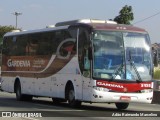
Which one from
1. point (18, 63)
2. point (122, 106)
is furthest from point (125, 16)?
point (122, 106)

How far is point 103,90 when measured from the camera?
65.5ft

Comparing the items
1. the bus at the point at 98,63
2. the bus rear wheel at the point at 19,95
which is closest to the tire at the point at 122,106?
the bus at the point at 98,63

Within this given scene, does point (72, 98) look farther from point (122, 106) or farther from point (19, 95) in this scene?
point (19, 95)

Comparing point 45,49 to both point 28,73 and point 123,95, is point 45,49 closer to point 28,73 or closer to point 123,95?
point 28,73

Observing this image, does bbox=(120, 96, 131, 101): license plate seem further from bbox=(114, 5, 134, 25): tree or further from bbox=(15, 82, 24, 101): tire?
bbox=(114, 5, 134, 25): tree

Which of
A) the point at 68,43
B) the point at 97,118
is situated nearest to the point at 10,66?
the point at 68,43

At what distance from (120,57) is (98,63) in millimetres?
921

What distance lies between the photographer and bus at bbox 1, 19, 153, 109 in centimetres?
2008

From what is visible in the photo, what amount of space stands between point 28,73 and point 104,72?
24.3ft

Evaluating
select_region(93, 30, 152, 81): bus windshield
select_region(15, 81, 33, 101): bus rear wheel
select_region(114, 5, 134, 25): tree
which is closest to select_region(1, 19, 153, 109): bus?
select_region(93, 30, 152, 81): bus windshield

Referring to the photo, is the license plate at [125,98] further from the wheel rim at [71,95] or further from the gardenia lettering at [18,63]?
the gardenia lettering at [18,63]

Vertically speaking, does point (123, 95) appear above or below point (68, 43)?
below

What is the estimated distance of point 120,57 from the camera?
20.3 m

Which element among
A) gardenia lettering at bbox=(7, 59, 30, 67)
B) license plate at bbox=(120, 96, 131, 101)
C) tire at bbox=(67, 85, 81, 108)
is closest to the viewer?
license plate at bbox=(120, 96, 131, 101)
